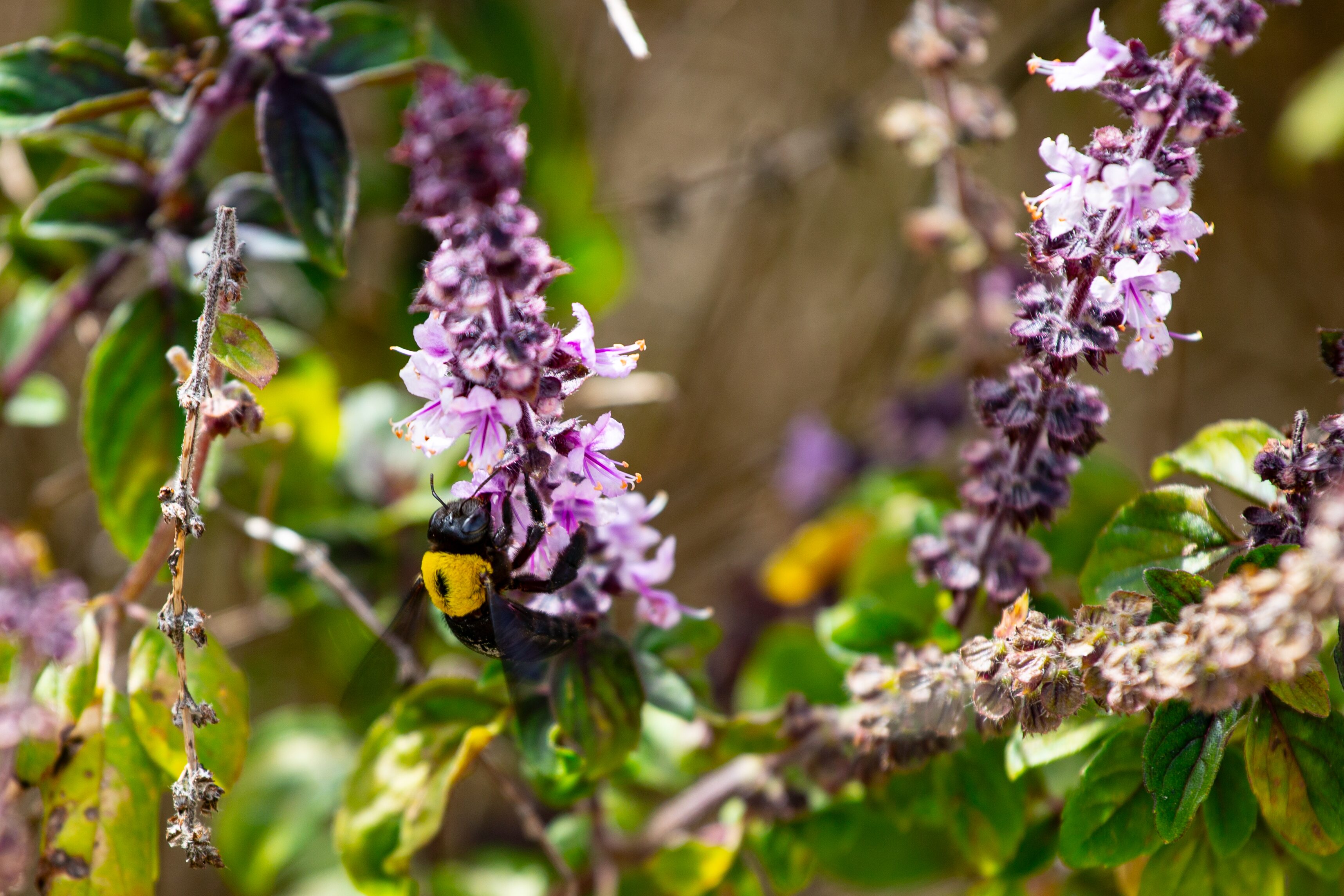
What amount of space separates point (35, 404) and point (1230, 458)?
6.66 feet

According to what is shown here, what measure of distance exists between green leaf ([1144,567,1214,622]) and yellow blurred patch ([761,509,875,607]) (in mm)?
1349

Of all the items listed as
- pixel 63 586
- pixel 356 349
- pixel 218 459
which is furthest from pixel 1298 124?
pixel 63 586

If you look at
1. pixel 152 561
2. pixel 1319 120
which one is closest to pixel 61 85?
pixel 152 561

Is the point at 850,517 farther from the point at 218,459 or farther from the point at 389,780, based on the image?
the point at 218,459

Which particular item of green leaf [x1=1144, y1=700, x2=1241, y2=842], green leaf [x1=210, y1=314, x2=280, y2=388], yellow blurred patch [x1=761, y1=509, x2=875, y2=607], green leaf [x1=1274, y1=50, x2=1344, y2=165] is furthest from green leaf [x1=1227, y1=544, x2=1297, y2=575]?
green leaf [x1=1274, y1=50, x2=1344, y2=165]

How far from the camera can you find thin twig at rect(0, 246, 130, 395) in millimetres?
1834

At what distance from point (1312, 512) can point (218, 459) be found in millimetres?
1387

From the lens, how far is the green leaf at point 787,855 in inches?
65.9

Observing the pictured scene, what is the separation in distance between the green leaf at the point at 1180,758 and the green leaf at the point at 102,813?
49.2 inches

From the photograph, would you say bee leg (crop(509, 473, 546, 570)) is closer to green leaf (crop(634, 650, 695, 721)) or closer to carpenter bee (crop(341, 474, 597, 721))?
carpenter bee (crop(341, 474, 597, 721))

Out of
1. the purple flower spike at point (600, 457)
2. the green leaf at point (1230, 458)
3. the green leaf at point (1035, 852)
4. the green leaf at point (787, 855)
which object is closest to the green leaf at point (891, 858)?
the green leaf at point (787, 855)

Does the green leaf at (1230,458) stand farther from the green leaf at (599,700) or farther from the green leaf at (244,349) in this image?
the green leaf at (244,349)

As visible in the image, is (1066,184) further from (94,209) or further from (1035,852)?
(94,209)

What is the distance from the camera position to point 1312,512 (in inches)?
46.9
